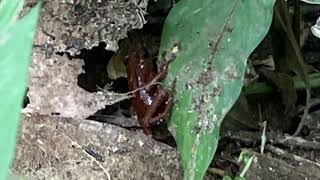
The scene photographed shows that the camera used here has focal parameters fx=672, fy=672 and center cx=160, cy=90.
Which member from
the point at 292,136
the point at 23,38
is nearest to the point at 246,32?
the point at 292,136

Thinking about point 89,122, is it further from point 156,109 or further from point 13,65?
point 13,65

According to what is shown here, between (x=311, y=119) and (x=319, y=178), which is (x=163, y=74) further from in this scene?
(x=311, y=119)

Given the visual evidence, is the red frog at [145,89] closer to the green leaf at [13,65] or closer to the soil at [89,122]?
the soil at [89,122]

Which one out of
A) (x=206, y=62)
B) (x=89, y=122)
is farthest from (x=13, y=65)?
(x=89, y=122)

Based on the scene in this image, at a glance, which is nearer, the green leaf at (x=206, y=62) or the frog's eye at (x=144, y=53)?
the green leaf at (x=206, y=62)

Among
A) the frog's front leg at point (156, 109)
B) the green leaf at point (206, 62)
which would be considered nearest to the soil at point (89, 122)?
the frog's front leg at point (156, 109)

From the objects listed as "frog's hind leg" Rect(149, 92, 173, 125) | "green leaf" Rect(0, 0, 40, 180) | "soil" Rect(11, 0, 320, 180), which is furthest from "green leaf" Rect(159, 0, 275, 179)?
"green leaf" Rect(0, 0, 40, 180)
